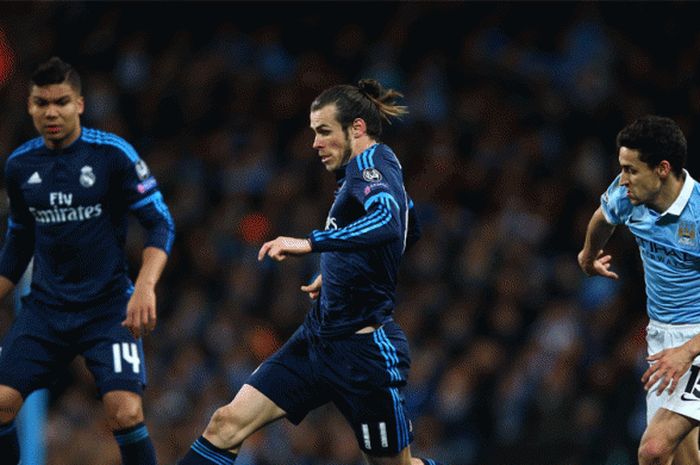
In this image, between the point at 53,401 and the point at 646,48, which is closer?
the point at 53,401

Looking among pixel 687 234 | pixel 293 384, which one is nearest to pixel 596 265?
pixel 687 234

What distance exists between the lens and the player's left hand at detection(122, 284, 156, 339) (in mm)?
5496

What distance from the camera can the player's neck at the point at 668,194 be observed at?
5.44 metres

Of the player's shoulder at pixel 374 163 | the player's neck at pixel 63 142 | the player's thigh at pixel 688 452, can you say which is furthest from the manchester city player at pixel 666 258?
the player's neck at pixel 63 142

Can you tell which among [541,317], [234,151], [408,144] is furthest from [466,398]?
[234,151]

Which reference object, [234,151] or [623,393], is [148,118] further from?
[623,393]

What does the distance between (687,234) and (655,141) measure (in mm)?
440

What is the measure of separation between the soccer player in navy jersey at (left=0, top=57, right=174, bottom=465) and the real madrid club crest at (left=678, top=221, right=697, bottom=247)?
233 cm

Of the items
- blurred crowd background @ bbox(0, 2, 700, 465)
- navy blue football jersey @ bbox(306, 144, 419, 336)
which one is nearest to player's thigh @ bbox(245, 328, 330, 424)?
→ navy blue football jersey @ bbox(306, 144, 419, 336)

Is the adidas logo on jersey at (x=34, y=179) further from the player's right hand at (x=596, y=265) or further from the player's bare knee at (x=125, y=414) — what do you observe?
the player's right hand at (x=596, y=265)

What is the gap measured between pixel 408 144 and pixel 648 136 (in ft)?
21.8

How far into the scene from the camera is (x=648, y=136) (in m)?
5.33

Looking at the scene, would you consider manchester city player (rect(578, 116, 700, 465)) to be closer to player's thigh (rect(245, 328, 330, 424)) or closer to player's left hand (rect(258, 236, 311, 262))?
player's thigh (rect(245, 328, 330, 424))

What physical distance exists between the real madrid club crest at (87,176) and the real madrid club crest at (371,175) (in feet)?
4.56
